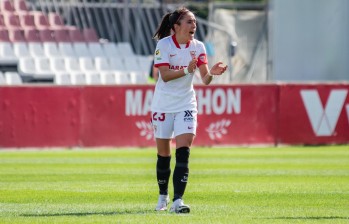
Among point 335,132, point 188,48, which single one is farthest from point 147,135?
point 188,48

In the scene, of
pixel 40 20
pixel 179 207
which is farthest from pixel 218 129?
pixel 179 207

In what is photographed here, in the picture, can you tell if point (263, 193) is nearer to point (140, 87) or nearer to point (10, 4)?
point (140, 87)

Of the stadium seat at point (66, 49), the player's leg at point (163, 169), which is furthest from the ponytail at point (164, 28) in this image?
the stadium seat at point (66, 49)

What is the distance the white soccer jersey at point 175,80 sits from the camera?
426 inches

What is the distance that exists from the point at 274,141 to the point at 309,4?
10692 millimetres

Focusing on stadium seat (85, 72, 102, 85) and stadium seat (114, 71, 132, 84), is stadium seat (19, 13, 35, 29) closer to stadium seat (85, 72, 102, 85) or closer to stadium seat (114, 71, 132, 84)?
stadium seat (85, 72, 102, 85)

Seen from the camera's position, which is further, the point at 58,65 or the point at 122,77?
the point at 122,77

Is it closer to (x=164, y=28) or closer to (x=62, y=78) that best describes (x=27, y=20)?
(x=62, y=78)

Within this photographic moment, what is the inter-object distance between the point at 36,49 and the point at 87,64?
1557mm

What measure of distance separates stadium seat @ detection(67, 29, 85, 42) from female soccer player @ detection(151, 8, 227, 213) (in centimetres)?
1998

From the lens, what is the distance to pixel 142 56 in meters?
31.8

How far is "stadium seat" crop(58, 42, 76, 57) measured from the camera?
30172 millimetres

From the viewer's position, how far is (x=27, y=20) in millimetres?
30344

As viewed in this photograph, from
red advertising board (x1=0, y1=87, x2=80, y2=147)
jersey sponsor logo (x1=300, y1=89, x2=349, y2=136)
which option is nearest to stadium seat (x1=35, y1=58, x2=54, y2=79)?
red advertising board (x1=0, y1=87, x2=80, y2=147)
